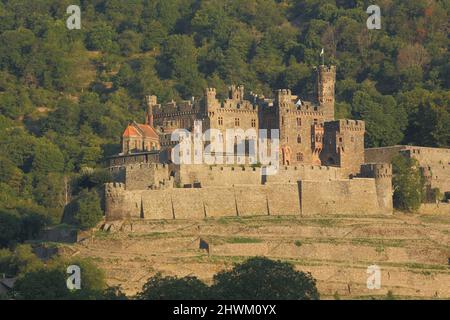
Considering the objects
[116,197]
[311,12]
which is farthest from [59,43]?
[116,197]

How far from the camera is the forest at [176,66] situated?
96.2m

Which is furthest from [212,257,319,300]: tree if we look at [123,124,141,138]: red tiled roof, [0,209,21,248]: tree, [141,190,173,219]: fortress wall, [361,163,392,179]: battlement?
[123,124,141,138]: red tiled roof

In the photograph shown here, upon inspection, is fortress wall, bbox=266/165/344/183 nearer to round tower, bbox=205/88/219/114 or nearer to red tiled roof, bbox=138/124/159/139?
round tower, bbox=205/88/219/114

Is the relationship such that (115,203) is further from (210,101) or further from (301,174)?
(210,101)

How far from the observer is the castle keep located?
79125mm

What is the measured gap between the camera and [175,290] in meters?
62.6

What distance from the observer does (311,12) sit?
5202 inches

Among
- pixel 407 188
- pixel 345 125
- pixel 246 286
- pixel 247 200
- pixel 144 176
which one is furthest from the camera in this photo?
pixel 345 125

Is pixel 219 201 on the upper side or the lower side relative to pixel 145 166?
lower

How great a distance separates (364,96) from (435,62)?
14.3 m

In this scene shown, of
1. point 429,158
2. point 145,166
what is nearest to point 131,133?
point 145,166

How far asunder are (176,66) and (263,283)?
184ft

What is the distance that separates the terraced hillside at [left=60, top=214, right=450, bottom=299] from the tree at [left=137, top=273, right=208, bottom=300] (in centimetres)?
732

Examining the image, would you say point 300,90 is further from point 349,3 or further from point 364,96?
point 349,3
